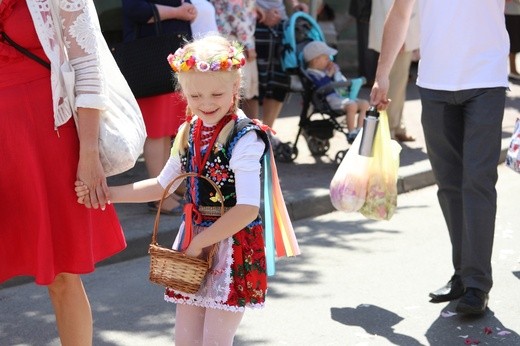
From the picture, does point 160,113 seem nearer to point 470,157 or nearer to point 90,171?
point 470,157

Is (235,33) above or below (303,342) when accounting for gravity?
above

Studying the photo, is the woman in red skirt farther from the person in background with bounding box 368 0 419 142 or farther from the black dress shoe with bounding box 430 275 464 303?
the person in background with bounding box 368 0 419 142

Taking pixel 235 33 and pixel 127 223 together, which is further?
pixel 235 33

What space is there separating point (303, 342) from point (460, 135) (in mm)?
1313

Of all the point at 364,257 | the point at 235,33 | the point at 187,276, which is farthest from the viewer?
the point at 235,33

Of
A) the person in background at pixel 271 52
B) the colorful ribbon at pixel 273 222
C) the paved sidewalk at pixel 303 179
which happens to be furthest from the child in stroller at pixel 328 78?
the colorful ribbon at pixel 273 222

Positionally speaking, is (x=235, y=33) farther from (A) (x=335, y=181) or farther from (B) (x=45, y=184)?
(B) (x=45, y=184)

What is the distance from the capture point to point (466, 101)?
18.0 ft

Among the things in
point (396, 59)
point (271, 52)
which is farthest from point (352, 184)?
point (396, 59)

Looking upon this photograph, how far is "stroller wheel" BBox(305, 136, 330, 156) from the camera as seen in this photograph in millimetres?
10047

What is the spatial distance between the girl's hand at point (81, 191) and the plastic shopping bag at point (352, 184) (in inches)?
71.2

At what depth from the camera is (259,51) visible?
991cm

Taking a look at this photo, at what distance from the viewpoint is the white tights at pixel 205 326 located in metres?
3.94

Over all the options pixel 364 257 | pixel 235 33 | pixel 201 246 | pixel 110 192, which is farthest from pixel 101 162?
pixel 235 33
